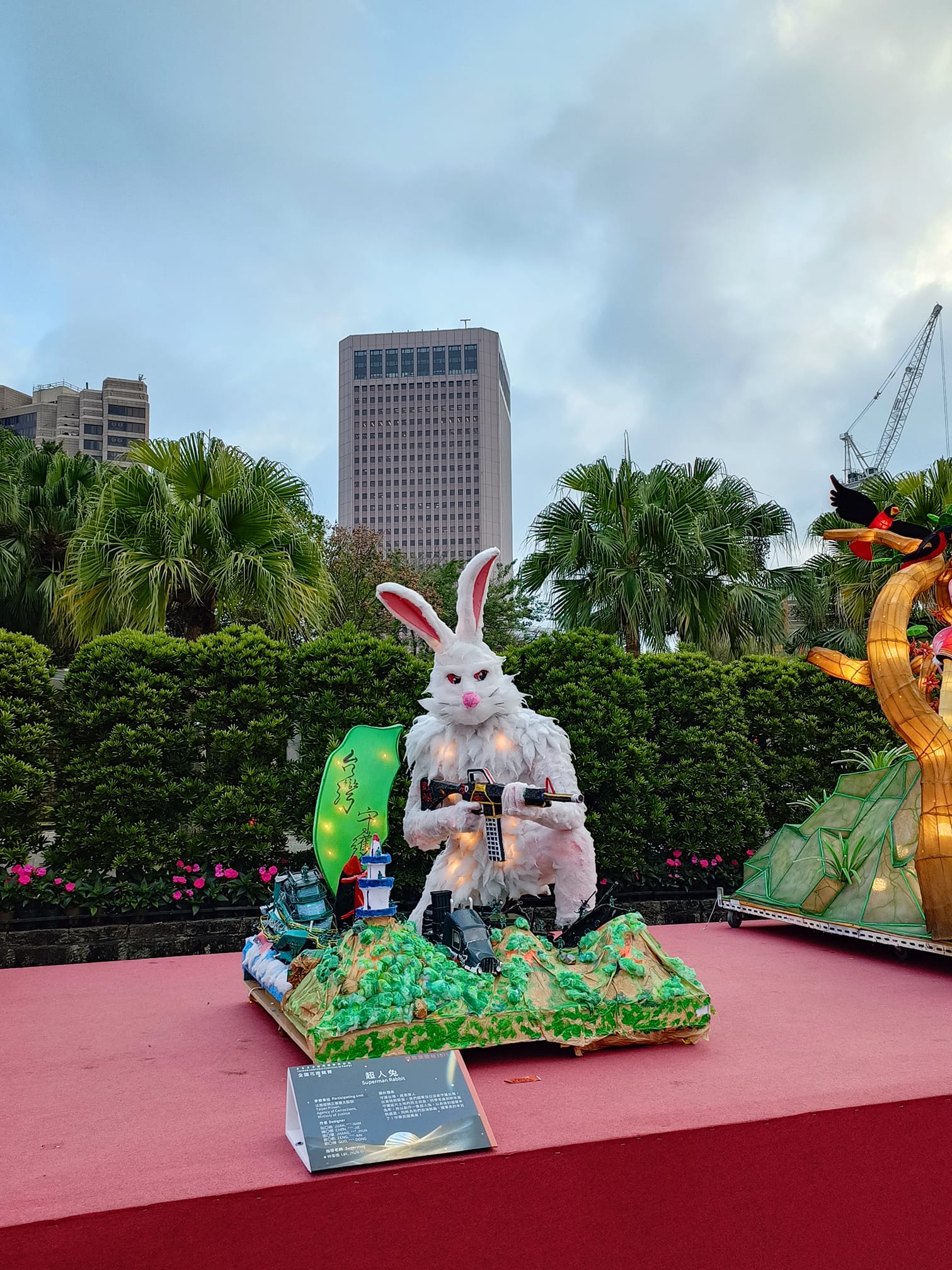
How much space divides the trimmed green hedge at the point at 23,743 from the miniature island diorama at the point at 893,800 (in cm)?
519

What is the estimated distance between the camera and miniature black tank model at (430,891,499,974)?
12.4 feet

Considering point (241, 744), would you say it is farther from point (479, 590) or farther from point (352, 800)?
point (479, 590)

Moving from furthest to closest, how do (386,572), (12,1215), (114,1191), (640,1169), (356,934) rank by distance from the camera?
(386,572) < (356,934) < (640,1169) < (114,1191) < (12,1215)

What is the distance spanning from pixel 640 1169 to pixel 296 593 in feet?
19.5

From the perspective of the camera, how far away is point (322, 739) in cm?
683

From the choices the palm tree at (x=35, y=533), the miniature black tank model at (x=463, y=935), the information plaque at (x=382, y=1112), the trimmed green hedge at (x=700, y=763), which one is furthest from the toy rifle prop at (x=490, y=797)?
the palm tree at (x=35, y=533)

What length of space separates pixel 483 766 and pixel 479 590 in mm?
1041

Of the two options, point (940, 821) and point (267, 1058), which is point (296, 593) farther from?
point (940, 821)

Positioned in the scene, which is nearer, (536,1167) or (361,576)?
(536,1167)

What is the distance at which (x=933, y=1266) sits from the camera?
2.74 metres

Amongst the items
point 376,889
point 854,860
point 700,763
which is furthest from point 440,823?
point 700,763

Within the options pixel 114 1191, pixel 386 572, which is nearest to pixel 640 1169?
pixel 114 1191

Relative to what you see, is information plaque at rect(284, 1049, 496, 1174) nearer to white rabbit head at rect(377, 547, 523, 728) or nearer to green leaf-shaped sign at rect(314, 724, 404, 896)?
green leaf-shaped sign at rect(314, 724, 404, 896)

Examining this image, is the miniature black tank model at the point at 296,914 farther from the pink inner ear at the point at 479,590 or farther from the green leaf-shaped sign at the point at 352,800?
the pink inner ear at the point at 479,590
